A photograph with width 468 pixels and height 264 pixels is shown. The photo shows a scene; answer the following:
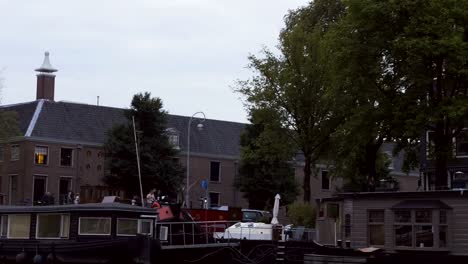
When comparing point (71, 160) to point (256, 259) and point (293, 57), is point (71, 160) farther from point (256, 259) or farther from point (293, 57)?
point (256, 259)

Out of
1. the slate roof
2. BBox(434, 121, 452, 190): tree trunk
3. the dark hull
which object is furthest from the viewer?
the slate roof

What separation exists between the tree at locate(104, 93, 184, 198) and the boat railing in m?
29.3

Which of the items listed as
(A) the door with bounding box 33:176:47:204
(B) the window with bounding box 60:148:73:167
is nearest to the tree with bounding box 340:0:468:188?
(A) the door with bounding box 33:176:47:204

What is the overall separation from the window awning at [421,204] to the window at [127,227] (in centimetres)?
962

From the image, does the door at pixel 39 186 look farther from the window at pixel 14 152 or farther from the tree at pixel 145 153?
the tree at pixel 145 153

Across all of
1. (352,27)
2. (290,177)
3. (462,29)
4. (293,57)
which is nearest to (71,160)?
(290,177)

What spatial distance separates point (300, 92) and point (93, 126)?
98.9 ft

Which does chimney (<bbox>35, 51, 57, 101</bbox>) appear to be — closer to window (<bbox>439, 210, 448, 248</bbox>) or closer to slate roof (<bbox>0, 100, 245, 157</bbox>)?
slate roof (<bbox>0, 100, 245, 157</bbox>)

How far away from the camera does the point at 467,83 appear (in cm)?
4262

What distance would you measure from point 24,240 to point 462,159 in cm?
3173

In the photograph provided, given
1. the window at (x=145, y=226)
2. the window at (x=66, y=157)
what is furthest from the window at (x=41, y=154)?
the window at (x=145, y=226)

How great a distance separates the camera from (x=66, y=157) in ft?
243

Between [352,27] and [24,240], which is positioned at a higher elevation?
[352,27]

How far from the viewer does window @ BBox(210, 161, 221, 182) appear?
81463mm
